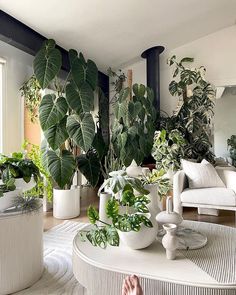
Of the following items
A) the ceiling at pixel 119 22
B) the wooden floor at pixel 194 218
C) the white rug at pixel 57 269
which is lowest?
the white rug at pixel 57 269

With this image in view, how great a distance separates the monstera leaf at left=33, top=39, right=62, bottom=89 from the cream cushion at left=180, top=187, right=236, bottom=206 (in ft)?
6.43

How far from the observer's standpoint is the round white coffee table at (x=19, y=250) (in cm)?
186

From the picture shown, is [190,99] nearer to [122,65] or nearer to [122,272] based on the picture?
[122,65]

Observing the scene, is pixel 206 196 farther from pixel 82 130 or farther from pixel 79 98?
pixel 79 98

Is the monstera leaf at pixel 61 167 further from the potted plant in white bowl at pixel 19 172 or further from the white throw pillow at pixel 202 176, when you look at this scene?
the white throw pillow at pixel 202 176

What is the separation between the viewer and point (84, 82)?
3.38 metres

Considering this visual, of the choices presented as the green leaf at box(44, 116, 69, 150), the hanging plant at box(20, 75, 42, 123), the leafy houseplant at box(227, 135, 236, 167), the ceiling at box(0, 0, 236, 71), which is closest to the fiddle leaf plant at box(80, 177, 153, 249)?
the green leaf at box(44, 116, 69, 150)

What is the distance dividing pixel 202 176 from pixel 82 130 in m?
1.49

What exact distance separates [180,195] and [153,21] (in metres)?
2.49

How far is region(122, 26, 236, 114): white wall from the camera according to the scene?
208 inches

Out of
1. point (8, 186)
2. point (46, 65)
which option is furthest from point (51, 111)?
point (8, 186)

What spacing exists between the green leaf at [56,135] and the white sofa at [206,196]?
1352 mm

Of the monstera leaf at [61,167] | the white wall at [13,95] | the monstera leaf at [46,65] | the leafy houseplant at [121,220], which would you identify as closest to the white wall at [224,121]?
the monstera leaf at [61,167]

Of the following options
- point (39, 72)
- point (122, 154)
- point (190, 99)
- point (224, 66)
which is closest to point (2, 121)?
point (39, 72)
